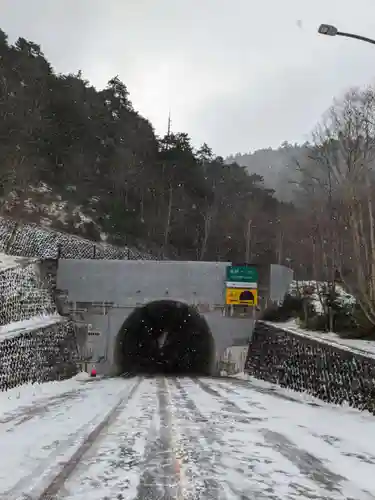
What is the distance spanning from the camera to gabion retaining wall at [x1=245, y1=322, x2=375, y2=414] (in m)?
12.2

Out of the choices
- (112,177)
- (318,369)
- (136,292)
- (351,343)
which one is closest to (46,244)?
(136,292)

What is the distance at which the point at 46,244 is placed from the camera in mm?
40656

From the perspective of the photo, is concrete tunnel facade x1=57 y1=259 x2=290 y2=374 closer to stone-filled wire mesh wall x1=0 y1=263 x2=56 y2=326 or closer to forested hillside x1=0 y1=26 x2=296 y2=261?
stone-filled wire mesh wall x1=0 y1=263 x2=56 y2=326

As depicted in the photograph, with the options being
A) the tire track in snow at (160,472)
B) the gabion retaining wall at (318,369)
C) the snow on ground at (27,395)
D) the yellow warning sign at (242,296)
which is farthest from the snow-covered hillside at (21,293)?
the tire track in snow at (160,472)

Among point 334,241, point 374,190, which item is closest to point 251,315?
point 334,241

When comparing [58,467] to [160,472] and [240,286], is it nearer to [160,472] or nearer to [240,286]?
Answer: [160,472]

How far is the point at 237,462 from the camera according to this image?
6.91 m

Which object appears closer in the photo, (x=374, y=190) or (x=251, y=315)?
(x=374, y=190)

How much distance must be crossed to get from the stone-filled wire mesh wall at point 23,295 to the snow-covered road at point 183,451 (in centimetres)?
905

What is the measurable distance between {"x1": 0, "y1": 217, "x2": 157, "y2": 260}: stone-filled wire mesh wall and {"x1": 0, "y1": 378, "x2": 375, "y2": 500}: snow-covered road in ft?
77.4

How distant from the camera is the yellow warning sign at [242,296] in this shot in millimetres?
31031

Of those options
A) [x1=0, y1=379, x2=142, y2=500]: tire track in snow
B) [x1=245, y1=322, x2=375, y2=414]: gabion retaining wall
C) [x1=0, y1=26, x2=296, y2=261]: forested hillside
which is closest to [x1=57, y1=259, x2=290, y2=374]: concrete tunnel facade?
[x1=245, y1=322, x2=375, y2=414]: gabion retaining wall

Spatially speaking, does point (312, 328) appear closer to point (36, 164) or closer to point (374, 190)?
point (374, 190)

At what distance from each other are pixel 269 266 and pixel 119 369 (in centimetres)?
1064
